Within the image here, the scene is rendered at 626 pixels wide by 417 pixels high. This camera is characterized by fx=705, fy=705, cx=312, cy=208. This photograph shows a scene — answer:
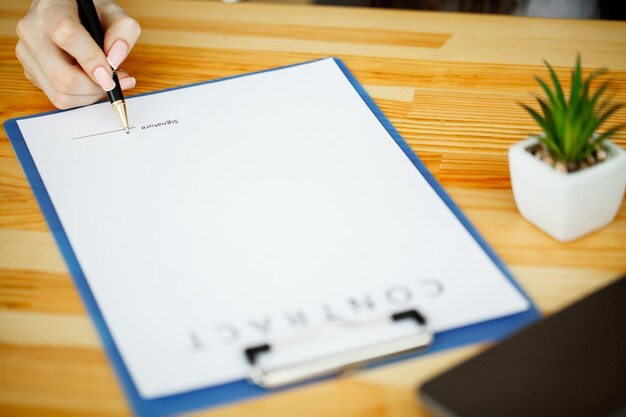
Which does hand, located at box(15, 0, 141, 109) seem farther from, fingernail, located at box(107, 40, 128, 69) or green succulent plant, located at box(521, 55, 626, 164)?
green succulent plant, located at box(521, 55, 626, 164)

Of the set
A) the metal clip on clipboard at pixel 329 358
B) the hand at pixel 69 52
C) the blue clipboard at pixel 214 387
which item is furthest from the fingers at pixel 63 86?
the metal clip on clipboard at pixel 329 358

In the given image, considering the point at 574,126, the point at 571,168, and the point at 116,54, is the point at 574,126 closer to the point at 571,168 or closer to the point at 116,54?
the point at 571,168

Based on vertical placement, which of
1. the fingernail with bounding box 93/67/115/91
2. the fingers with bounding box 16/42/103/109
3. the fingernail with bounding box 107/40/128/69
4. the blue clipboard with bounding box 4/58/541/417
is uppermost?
the fingernail with bounding box 107/40/128/69

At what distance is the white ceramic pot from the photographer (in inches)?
21.6

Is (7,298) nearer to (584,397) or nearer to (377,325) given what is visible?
(377,325)

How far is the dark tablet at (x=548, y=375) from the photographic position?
0.43 metres

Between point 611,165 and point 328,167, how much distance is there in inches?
9.8

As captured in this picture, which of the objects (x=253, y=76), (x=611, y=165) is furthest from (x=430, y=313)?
(x=253, y=76)

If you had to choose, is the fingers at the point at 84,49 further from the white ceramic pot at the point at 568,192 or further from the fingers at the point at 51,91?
the white ceramic pot at the point at 568,192

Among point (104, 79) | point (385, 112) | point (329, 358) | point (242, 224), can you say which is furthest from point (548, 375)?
point (104, 79)

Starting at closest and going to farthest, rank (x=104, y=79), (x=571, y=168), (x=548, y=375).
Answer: (x=548, y=375), (x=571, y=168), (x=104, y=79)

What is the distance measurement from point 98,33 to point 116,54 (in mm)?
30

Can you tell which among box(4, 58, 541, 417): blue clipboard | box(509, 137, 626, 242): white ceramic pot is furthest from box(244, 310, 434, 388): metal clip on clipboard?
box(509, 137, 626, 242): white ceramic pot

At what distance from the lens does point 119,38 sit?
0.80m
